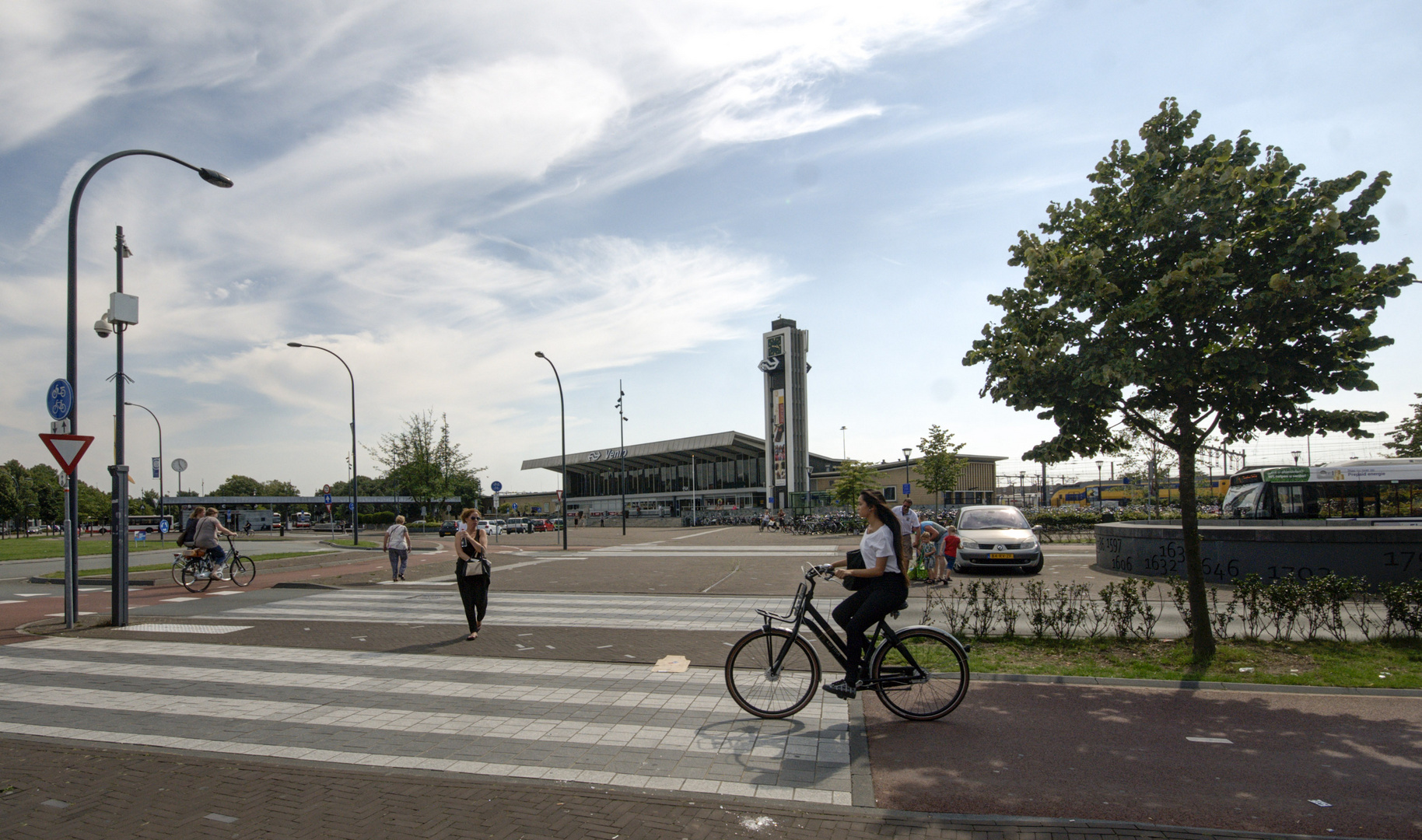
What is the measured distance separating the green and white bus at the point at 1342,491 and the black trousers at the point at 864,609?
2149cm

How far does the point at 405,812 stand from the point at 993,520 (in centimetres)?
1638

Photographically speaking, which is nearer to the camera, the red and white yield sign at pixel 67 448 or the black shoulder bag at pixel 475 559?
the black shoulder bag at pixel 475 559

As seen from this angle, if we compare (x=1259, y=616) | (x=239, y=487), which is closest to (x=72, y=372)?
(x=1259, y=616)

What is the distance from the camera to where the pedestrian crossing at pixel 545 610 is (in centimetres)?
1066

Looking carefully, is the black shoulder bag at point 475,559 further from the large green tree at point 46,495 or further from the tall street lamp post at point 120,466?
the large green tree at point 46,495

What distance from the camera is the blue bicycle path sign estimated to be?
10656mm

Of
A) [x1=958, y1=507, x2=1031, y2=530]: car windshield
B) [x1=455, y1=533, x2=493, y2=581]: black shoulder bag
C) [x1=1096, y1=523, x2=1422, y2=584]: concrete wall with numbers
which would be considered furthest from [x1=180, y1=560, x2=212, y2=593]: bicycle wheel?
[x1=1096, y1=523, x2=1422, y2=584]: concrete wall with numbers

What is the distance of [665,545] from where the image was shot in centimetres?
3150

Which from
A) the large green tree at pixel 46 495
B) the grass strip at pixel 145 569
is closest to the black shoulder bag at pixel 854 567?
the grass strip at pixel 145 569

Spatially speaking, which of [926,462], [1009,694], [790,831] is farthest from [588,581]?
[926,462]

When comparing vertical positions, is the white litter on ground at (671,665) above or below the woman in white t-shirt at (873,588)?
below

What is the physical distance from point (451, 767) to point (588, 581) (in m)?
12.0

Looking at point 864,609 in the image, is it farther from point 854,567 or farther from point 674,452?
point 674,452

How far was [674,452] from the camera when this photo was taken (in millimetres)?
78938
